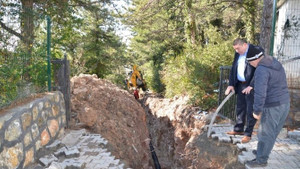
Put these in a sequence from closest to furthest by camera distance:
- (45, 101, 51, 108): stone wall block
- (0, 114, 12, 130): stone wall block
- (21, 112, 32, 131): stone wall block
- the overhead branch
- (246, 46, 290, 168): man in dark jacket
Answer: (0, 114, 12, 130): stone wall block
(246, 46, 290, 168): man in dark jacket
(21, 112, 32, 131): stone wall block
the overhead branch
(45, 101, 51, 108): stone wall block

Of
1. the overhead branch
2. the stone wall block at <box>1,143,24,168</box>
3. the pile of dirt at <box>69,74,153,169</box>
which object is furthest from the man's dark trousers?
the overhead branch

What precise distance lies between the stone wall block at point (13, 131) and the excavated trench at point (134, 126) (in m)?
2.53

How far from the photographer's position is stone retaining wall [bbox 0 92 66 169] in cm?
346

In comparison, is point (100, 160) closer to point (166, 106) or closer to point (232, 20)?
point (166, 106)

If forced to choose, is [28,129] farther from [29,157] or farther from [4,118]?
[4,118]

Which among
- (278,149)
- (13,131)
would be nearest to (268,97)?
(278,149)

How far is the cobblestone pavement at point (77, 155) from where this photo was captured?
4.23 m

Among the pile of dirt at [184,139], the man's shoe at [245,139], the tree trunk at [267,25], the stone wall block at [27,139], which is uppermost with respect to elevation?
the tree trunk at [267,25]

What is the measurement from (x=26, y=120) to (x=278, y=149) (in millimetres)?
4482

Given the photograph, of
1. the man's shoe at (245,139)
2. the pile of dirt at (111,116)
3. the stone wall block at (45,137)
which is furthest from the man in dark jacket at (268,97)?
the pile of dirt at (111,116)

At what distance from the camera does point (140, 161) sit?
340 inches

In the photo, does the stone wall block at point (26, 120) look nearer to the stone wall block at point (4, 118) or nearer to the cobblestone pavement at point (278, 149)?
the stone wall block at point (4, 118)

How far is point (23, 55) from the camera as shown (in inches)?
187

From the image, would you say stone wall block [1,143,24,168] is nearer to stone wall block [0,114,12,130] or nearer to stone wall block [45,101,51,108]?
stone wall block [0,114,12,130]
